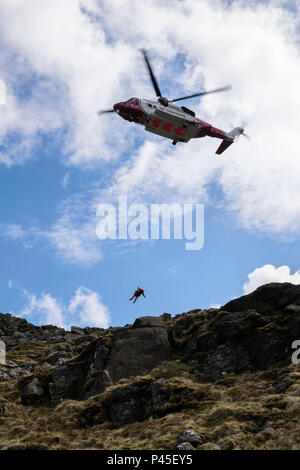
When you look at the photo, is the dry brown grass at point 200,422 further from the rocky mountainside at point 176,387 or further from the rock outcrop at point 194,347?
the rock outcrop at point 194,347

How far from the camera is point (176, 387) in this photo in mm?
24031

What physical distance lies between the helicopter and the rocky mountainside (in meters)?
14.1

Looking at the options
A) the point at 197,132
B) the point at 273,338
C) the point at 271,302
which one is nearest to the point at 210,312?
the point at 271,302

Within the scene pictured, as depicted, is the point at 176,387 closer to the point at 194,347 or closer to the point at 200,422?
the point at 200,422

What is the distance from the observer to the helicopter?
31672 millimetres

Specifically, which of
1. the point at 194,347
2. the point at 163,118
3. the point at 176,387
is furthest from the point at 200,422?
the point at 163,118

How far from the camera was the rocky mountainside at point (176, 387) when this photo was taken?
18750 millimetres

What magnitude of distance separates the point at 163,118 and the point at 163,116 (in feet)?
0.52

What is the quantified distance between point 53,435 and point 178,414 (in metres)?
6.45

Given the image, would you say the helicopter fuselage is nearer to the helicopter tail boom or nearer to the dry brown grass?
the helicopter tail boom

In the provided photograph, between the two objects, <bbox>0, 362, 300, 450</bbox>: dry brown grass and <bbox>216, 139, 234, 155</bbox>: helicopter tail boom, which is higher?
<bbox>216, 139, 234, 155</bbox>: helicopter tail boom

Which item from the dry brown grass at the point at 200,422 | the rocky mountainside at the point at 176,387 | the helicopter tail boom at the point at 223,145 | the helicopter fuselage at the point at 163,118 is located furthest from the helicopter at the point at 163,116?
the dry brown grass at the point at 200,422

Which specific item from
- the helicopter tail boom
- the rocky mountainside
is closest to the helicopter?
the helicopter tail boom

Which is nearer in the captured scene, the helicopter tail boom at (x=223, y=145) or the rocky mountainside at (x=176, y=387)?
the rocky mountainside at (x=176, y=387)
